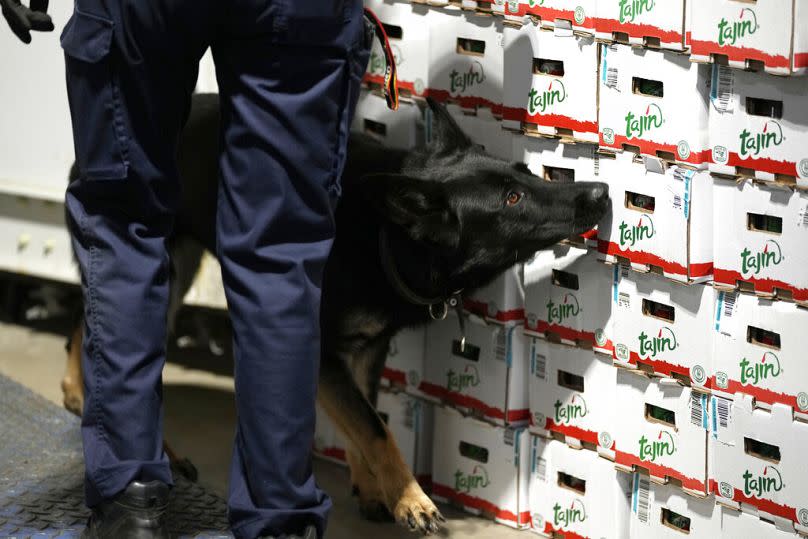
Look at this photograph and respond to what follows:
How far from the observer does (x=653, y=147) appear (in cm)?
278

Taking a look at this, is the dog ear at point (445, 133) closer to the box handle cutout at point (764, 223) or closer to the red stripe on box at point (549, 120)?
the red stripe on box at point (549, 120)

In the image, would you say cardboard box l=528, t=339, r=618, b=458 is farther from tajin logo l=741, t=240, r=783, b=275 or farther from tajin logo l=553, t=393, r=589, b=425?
tajin logo l=741, t=240, r=783, b=275

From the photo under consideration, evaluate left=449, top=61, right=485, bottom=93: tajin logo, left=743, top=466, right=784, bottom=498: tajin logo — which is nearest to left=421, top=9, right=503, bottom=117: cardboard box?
left=449, top=61, right=485, bottom=93: tajin logo

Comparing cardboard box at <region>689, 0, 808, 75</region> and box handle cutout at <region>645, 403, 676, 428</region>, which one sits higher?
cardboard box at <region>689, 0, 808, 75</region>

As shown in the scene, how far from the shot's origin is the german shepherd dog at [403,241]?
9.89 ft

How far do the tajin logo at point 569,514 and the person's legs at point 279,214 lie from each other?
93 cm

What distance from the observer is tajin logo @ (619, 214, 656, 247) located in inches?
110

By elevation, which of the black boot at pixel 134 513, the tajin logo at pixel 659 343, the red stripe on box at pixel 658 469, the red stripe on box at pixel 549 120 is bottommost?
the red stripe on box at pixel 658 469

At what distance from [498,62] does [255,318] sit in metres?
1.18

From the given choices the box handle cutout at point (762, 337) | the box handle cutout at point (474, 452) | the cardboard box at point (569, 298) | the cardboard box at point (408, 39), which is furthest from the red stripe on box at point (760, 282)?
the cardboard box at point (408, 39)

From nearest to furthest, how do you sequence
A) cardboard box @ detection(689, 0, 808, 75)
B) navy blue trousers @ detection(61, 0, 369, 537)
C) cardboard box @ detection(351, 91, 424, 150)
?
1. navy blue trousers @ detection(61, 0, 369, 537)
2. cardboard box @ detection(689, 0, 808, 75)
3. cardboard box @ detection(351, 91, 424, 150)

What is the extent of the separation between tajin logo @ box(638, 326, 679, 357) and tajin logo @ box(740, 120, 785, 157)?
496mm

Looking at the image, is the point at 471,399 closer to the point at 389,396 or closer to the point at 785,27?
the point at 389,396

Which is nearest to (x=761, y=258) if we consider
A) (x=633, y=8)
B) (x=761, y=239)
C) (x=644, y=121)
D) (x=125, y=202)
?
(x=761, y=239)
